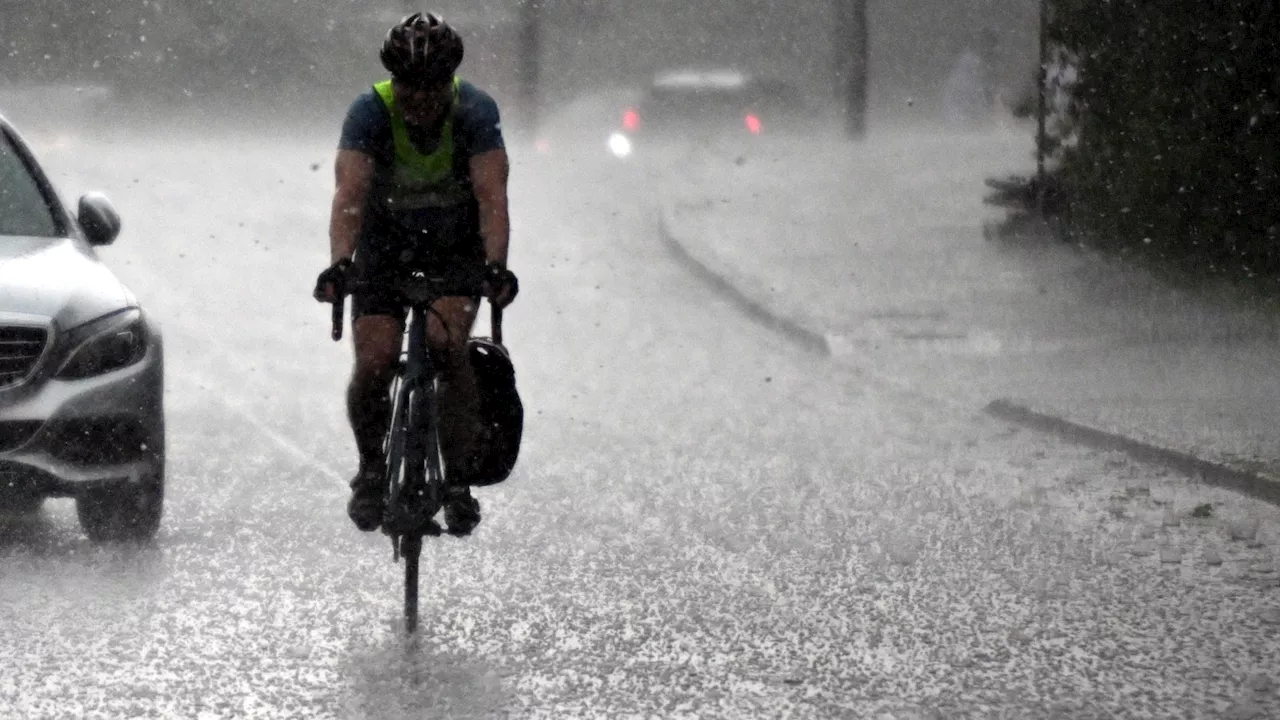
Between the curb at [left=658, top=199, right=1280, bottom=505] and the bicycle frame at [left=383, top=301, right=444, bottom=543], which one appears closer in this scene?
the bicycle frame at [left=383, top=301, right=444, bottom=543]

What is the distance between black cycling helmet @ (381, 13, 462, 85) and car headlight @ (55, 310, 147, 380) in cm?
208

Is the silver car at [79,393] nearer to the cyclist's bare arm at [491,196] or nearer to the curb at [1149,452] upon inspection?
the cyclist's bare arm at [491,196]

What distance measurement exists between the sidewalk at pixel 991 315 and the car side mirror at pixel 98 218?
4744 mm

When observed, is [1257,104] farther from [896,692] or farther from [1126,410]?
[896,692]

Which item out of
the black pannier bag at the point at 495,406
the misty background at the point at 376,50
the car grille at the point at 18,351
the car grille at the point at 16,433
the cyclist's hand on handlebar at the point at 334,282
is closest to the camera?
the cyclist's hand on handlebar at the point at 334,282

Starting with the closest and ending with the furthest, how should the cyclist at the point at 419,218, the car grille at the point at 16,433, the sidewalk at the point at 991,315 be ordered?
the cyclist at the point at 419,218 < the car grille at the point at 16,433 < the sidewalk at the point at 991,315

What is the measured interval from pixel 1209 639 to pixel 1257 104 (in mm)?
8693

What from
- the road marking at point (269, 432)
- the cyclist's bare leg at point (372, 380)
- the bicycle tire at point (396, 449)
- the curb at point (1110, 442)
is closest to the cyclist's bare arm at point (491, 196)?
the cyclist's bare leg at point (372, 380)

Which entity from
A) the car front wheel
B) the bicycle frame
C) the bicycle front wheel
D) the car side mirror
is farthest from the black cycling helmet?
the car side mirror

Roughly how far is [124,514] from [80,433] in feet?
1.57

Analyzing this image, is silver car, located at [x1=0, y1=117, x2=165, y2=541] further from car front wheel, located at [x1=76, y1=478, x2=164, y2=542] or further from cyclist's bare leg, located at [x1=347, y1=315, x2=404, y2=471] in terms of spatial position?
cyclist's bare leg, located at [x1=347, y1=315, x2=404, y2=471]

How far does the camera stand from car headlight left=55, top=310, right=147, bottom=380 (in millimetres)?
7957

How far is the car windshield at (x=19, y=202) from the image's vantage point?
28.9 ft

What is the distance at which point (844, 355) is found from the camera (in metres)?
15.2
